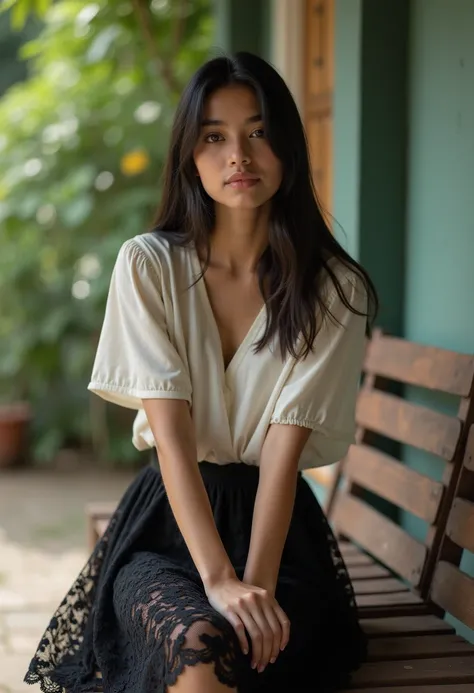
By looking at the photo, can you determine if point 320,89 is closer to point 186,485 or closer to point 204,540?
point 186,485

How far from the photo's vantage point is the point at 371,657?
6.94ft

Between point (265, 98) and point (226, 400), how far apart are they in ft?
2.09

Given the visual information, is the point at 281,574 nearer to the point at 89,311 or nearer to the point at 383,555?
the point at 383,555

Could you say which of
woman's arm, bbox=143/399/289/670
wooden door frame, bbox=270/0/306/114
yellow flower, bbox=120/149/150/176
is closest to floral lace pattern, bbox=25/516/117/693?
→ woman's arm, bbox=143/399/289/670

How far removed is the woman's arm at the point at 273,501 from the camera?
1989 mm

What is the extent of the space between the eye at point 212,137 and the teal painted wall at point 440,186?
79 cm

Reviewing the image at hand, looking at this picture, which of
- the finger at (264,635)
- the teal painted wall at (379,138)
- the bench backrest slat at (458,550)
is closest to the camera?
the finger at (264,635)

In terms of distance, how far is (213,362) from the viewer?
220 cm

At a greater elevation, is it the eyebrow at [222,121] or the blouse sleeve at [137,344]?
the eyebrow at [222,121]

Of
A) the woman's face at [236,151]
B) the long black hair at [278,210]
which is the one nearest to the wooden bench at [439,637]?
the long black hair at [278,210]

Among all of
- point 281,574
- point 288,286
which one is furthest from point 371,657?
point 288,286

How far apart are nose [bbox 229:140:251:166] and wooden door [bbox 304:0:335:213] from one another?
1767mm

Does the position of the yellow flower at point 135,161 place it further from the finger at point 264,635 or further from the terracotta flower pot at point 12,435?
the finger at point 264,635

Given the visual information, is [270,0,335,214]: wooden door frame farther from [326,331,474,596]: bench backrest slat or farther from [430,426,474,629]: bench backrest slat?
[430,426,474,629]: bench backrest slat
